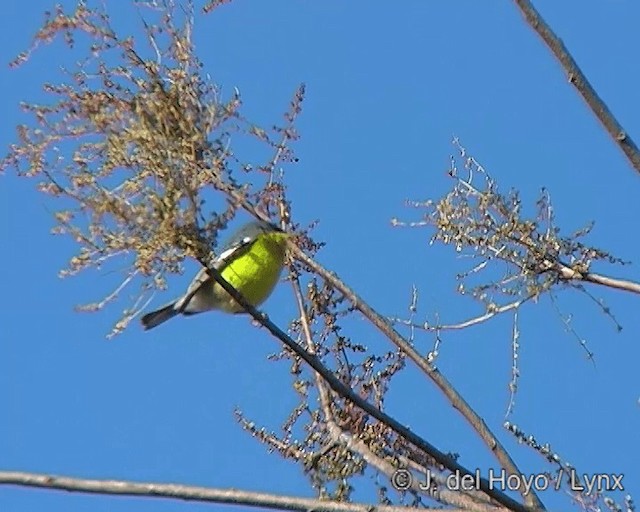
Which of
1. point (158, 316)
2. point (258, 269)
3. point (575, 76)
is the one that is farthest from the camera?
point (158, 316)

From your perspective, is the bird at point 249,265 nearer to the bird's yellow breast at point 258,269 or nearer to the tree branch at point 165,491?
the bird's yellow breast at point 258,269

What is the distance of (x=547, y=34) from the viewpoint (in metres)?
2.03

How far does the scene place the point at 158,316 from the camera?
14.5 feet

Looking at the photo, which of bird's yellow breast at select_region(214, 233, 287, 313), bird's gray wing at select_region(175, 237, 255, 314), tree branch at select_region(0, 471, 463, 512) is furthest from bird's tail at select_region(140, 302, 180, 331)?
tree branch at select_region(0, 471, 463, 512)

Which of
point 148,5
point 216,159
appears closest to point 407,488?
point 216,159

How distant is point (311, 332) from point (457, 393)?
76 cm

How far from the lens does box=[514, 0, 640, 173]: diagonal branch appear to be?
2.02m

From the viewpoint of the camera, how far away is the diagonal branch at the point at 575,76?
202cm

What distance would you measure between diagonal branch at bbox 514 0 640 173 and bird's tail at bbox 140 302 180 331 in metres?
2.65

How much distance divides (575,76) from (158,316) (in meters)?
2.72

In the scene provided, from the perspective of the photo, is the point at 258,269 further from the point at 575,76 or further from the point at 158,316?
the point at 575,76

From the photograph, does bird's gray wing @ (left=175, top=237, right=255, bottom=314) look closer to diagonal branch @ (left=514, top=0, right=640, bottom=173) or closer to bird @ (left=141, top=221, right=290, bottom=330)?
bird @ (left=141, top=221, right=290, bottom=330)

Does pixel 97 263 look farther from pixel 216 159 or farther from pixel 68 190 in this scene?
pixel 216 159

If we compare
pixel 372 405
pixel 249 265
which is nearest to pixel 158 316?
pixel 249 265
